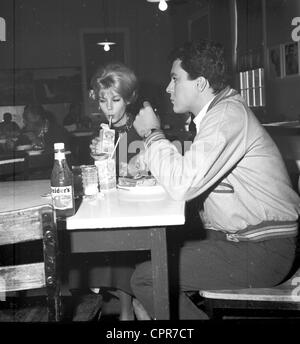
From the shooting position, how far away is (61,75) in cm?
893

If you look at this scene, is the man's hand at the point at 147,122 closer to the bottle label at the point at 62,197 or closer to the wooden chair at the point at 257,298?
the bottle label at the point at 62,197

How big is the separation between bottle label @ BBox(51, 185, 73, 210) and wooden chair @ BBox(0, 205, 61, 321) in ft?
0.86

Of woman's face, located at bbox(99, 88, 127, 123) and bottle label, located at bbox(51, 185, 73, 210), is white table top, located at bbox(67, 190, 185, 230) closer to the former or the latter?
bottle label, located at bbox(51, 185, 73, 210)

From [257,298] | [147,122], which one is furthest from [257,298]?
[147,122]

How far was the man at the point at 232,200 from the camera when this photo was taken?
1642 millimetres

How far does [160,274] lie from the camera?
1.49m

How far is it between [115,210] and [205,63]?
79 cm

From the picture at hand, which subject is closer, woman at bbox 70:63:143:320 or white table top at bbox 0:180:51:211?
white table top at bbox 0:180:51:211

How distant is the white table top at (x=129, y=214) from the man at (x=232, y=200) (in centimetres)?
9

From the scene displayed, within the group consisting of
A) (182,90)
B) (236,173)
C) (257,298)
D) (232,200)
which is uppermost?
(182,90)

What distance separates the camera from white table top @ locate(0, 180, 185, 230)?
1441 millimetres

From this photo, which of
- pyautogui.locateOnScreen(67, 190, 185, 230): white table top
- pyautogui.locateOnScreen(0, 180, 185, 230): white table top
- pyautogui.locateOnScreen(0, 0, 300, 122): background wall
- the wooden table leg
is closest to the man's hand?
pyautogui.locateOnScreen(0, 180, 185, 230): white table top

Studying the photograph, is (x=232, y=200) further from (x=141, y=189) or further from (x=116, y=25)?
(x=116, y=25)
